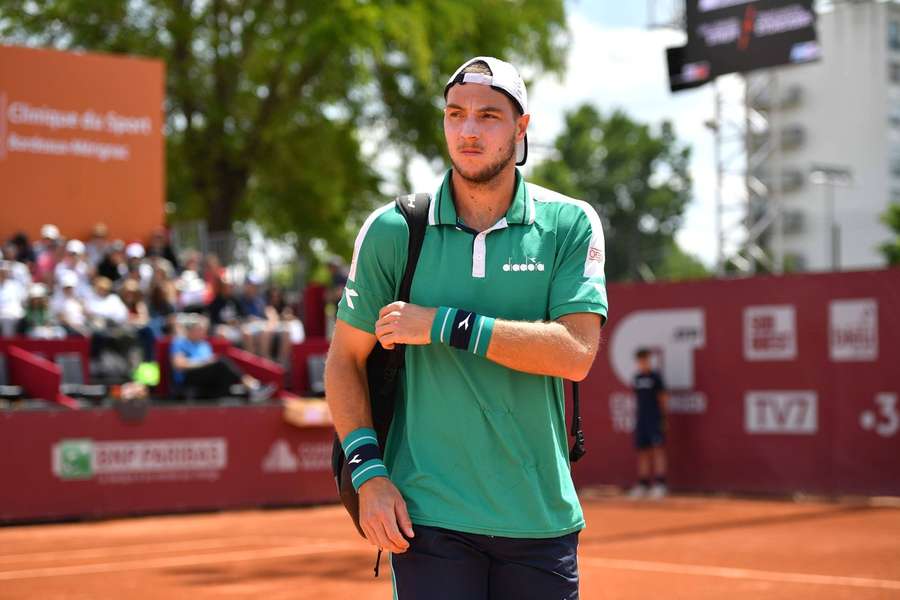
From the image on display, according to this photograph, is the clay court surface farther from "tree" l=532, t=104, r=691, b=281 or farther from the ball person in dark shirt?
"tree" l=532, t=104, r=691, b=281

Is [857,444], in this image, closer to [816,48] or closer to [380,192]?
[816,48]

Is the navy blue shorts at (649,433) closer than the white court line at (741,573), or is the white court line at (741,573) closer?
the white court line at (741,573)

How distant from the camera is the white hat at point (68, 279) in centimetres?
1650

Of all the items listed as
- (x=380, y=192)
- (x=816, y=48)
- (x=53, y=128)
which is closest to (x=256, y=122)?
(x=380, y=192)

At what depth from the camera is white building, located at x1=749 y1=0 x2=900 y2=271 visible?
68.9 m

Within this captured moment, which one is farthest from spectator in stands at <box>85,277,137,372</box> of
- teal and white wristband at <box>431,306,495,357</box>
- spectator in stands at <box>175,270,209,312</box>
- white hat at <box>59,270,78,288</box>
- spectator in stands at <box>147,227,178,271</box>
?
teal and white wristband at <box>431,306,495,357</box>

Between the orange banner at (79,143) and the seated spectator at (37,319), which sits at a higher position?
the orange banner at (79,143)

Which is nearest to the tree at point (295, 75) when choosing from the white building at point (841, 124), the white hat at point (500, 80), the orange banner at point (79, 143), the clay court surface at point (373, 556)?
the orange banner at point (79, 143)

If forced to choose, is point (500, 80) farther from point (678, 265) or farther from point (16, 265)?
point (678, 265)

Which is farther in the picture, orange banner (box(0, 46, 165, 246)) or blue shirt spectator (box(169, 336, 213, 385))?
orange banner (box(0, 46, 165, 246))

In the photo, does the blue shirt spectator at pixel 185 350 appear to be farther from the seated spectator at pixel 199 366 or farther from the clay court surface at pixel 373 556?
the clay court surface at pixel 373 556

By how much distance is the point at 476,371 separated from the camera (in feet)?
10.4

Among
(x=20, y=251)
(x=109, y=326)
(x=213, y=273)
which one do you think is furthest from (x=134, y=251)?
(x=109, y=326)

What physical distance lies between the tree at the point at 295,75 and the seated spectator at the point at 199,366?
43.1 feet
